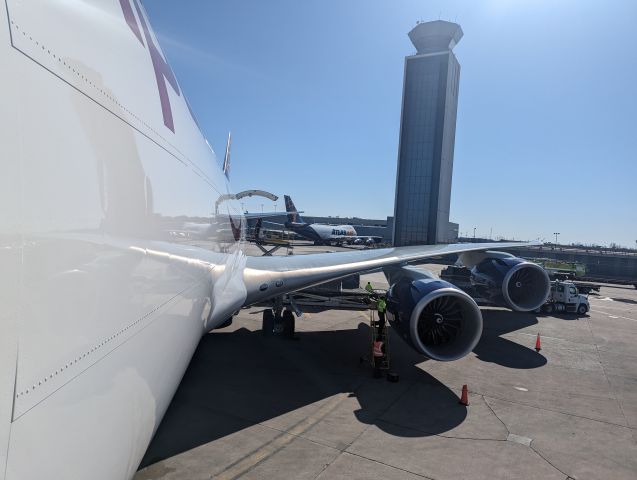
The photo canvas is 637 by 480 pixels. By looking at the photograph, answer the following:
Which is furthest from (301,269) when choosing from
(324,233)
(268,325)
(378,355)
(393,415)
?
(324,233)

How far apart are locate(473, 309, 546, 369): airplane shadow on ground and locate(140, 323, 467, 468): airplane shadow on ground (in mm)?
2367

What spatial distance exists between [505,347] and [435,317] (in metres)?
4.97

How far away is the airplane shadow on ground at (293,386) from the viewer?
23.3 ft

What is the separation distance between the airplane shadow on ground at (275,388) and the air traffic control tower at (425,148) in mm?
52817

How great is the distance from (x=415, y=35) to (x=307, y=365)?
76.1 metres

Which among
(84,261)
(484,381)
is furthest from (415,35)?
(84,261)

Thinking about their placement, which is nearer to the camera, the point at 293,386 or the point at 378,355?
the point at 293,386

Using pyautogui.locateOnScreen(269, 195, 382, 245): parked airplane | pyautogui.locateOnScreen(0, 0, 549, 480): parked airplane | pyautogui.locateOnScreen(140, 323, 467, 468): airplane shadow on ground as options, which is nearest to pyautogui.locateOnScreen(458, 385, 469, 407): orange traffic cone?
pyautogui.locateOnScreen(140, 323, 467, 468): airplane shadow on ground

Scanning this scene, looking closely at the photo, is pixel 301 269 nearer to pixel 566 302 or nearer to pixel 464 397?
pixel 464 397

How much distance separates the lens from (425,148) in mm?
63875

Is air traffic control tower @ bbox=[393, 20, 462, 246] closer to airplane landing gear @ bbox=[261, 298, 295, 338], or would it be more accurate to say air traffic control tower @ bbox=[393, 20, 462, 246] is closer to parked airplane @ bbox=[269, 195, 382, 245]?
parked airplane @ bbox=[269, 195, 382, 245]

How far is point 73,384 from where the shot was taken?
201cm

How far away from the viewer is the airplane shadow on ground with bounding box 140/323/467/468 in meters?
7.02

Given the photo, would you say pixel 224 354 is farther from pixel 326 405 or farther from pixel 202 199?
pixel 202 199
